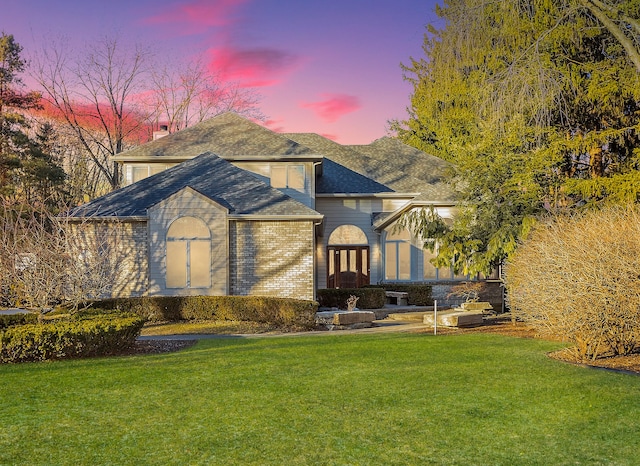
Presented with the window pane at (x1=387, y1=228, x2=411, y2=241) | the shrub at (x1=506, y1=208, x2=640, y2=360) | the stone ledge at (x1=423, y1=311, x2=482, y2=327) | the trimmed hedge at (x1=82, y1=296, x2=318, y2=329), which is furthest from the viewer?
the window pane at (x1=387, y1=228, x2=411, y2=241)

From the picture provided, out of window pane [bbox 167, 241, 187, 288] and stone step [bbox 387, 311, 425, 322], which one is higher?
window pane [bbox 167, 241, 187, 288]

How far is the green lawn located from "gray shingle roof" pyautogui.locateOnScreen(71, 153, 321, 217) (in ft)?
30.5

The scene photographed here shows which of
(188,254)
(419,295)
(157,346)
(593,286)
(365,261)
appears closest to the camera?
(593,286)

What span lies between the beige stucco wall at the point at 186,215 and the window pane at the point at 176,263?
0.14m

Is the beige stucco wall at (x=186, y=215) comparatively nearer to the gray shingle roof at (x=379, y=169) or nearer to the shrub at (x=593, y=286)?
the gray shingle roof at (x=379, y=169)

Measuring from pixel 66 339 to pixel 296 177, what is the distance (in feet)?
52.4

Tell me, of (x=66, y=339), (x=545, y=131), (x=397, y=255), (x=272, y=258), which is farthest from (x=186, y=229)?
(x=545, y=131)

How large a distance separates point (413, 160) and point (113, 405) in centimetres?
2809

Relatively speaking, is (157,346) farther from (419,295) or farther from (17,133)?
(17,133)

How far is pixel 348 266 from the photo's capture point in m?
28.2

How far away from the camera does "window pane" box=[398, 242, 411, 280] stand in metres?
27.1

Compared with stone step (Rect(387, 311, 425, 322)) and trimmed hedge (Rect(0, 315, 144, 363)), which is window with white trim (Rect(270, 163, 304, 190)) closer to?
stone step (Rect(387, 311, 425, 322))

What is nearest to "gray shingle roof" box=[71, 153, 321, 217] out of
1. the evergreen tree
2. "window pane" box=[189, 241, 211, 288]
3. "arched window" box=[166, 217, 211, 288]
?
Answer: "arched window" box=[166, 217, 211, 288]

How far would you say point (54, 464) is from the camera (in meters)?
6.12
